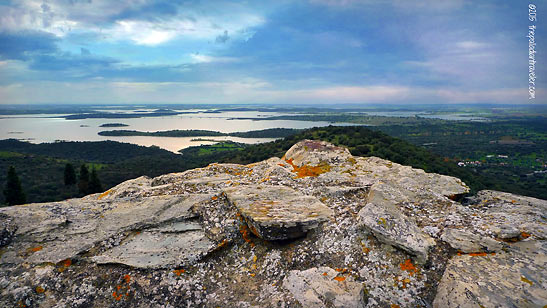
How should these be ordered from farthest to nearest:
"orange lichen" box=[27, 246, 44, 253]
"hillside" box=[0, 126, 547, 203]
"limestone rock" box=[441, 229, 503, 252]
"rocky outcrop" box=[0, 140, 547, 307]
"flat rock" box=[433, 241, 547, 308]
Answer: "hillside" box=[0, 126, 547, 203], "orange lichen" box=[27, 246, 44, 253], "limestone rock" box=[441, 229, 503, 252], "rocky outcrop" box=[0, 140, 547, 307], "flat rock" box=[433, 241, 547, 308]

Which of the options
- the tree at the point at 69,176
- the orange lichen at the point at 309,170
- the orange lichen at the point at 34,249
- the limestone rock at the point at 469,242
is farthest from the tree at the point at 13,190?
the limestone rock at the point at 469,242

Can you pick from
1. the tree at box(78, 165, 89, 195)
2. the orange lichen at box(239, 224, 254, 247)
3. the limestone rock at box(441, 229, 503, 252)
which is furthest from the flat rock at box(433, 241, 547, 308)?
the tree at box(78, 165, 89, 195)

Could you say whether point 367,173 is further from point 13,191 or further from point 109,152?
point 109,152

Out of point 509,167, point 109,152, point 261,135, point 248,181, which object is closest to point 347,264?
point 248,181

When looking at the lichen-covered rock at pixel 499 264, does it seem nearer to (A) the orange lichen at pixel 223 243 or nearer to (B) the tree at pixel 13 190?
(A) the orange lichen at pixel 223 243

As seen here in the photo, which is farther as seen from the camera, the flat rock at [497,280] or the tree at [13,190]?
the tree at [13,190]

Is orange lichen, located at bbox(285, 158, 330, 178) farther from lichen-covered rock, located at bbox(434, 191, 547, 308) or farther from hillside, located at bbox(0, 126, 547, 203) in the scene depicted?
hillside, located at bbox(0, 126, 547, 203)
